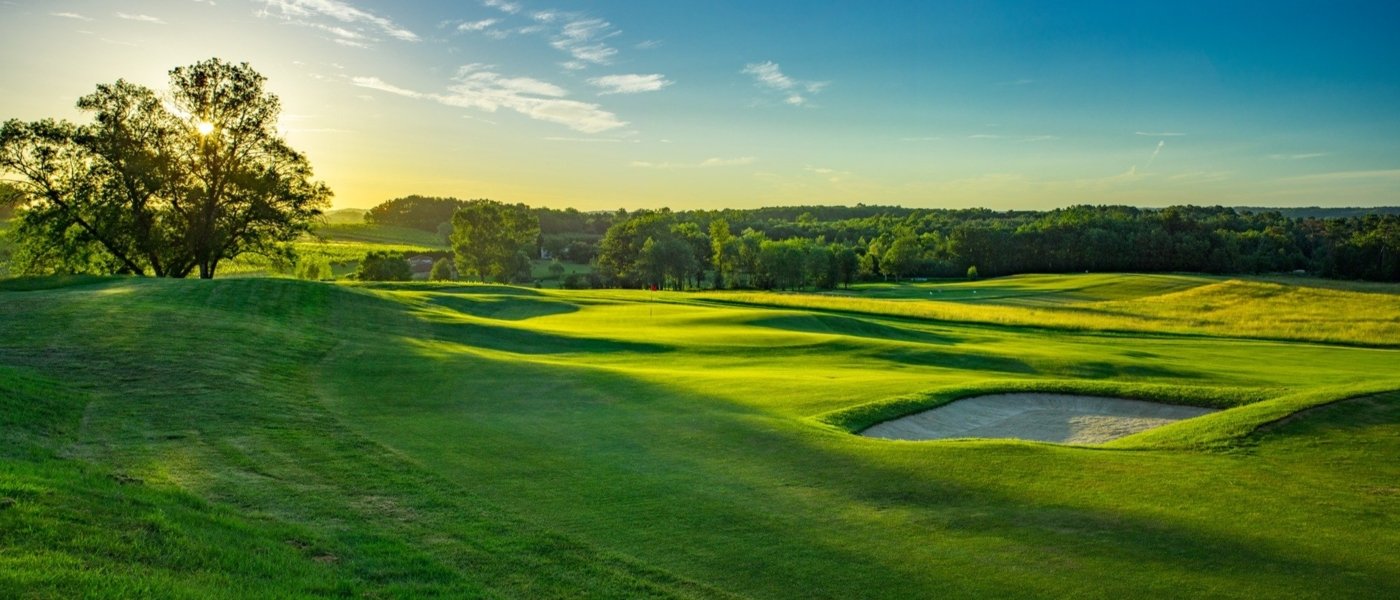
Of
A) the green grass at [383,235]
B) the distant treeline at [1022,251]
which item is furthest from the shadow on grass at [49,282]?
the green grass at [383,235]

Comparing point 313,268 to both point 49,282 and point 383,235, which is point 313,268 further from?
point 383,235

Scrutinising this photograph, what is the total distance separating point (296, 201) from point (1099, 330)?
176 feet

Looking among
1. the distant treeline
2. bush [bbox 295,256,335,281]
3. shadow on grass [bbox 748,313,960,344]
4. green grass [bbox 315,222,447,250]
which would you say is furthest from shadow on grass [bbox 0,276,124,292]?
green grass [bbox 315,222,447,250]

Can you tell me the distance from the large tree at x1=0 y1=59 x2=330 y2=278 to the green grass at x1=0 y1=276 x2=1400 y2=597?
2974cm

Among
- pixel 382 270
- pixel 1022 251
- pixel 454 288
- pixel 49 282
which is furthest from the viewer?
pixel 1022 251

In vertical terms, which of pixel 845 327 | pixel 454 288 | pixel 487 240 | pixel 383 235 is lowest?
pixel 845 327

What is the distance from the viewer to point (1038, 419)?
19141mm

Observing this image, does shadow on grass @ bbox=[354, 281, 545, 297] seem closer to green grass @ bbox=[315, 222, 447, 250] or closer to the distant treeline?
the distant treeline

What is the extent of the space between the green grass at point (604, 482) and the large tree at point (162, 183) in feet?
97.6

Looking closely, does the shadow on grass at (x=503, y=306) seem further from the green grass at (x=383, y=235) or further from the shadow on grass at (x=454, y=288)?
the green grass at (x=383, y=235)

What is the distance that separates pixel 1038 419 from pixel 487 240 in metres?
99.7

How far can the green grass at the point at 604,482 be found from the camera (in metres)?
7.76

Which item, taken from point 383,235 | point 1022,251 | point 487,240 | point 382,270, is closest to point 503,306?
point 382,270

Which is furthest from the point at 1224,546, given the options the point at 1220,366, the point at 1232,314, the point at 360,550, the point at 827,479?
the point at 1232,314
